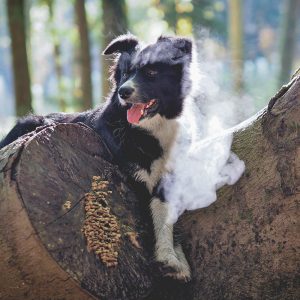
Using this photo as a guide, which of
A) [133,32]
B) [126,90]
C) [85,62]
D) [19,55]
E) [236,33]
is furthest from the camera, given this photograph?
[236,33]

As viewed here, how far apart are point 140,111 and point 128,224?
0.91 m

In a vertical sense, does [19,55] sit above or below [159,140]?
below

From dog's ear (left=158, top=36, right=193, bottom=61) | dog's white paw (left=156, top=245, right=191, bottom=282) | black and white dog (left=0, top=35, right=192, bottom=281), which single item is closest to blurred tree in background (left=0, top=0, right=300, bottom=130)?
dog's ear (left=158, top=36, right=193, bottom=61)

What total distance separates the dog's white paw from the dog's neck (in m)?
0.89

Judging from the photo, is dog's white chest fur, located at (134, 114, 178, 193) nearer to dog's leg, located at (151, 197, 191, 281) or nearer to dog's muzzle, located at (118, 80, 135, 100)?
dog's leg, located at (151, 197, 191, 281)

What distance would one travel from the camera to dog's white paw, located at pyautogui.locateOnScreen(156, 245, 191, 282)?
3.67 meters

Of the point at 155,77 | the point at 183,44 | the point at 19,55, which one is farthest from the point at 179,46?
the point at 19,55

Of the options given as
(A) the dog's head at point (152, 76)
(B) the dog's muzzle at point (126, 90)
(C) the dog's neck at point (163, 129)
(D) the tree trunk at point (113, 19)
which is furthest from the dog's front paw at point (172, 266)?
(D) the tree trunk at point (113, 19)

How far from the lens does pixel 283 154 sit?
3639 millimetres

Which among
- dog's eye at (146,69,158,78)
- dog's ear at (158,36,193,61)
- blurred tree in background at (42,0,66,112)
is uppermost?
dog's ear at (158,36,193,61)

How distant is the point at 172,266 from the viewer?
12.0 feet

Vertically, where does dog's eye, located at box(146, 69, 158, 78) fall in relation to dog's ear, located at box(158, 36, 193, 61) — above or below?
below

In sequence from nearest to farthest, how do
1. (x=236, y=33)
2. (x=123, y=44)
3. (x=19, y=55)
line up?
(x=123, y=44) < (x=19, y=55) < (x=236, y=33)

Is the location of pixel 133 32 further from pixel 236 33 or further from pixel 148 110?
pixel 148 110
